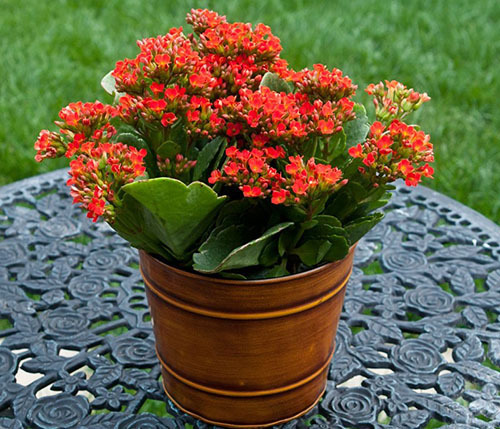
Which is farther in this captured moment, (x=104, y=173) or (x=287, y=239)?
(x=287, y=239)

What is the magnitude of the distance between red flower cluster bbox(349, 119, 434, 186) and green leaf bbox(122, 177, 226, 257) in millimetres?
206

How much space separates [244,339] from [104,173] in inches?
13.0

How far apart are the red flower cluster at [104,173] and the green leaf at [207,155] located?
12 centimetres

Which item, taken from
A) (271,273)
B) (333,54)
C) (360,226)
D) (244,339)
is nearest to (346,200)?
(360,226)

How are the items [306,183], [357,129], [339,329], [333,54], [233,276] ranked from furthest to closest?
[333,54]
[339,329]
[357,129]
[233,276]
[306,183]

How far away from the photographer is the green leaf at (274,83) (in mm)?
1118

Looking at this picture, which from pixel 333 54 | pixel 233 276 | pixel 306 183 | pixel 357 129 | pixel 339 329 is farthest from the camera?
pixel 333 54

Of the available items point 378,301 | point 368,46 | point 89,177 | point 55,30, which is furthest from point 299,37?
point 89,177

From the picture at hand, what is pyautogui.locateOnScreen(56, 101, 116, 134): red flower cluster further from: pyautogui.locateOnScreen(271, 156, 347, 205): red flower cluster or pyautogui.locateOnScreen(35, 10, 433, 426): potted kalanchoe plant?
pyautogui.locateOnScreen(271, 156, 347, 205): red flower cluster

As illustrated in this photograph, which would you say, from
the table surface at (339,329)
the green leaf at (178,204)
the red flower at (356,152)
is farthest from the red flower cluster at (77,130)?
the table surface at (339,329)

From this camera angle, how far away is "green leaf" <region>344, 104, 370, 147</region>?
1.16m

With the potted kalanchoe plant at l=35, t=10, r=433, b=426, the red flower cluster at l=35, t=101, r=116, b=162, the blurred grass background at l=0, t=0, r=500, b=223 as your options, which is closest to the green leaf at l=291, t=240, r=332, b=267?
the potted kalanchoe plant at l=35, t=10, r=433, b=426

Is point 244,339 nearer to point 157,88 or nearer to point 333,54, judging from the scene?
point 157,88

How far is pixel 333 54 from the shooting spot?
3.21m
